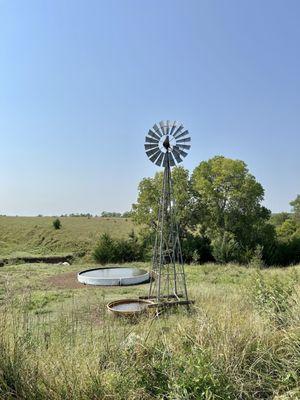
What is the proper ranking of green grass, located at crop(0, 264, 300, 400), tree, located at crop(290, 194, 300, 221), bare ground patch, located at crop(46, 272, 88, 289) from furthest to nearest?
tree, located at crop(290, 194, 300, 221)
bare ground patch, located at crop(46, 272, 88, 289)
green grass, located at crop(0, 264, 300, 400)

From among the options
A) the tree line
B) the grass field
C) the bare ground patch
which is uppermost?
the tree line

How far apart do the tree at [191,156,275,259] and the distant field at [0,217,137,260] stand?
7.24 meters

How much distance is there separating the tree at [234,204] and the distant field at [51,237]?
724 centimetres

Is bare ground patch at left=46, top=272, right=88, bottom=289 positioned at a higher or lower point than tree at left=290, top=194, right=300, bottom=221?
lower

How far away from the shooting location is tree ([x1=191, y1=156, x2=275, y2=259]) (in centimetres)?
2402

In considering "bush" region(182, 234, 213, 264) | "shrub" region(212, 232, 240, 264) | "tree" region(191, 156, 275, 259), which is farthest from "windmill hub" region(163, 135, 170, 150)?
"tree" region(191, 156, 275, 259)

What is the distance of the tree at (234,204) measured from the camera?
24.0 metres

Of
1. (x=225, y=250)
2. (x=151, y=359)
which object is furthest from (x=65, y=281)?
(x=151, y=359)

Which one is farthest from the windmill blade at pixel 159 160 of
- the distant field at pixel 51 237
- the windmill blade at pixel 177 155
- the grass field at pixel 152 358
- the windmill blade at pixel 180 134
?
the distant field at pixel 51 237

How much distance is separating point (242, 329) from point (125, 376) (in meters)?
1.44

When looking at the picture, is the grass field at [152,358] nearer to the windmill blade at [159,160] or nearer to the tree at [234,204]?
the windmill blade at [159,160]

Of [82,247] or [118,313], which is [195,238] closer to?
[82,247]

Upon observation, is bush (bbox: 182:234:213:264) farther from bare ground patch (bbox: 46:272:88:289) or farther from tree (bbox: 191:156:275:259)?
bare ground patch (bbox: 46:272:88:289)

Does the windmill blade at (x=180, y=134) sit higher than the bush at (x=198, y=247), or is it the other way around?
the windmill blade at (x=180, y=134)
